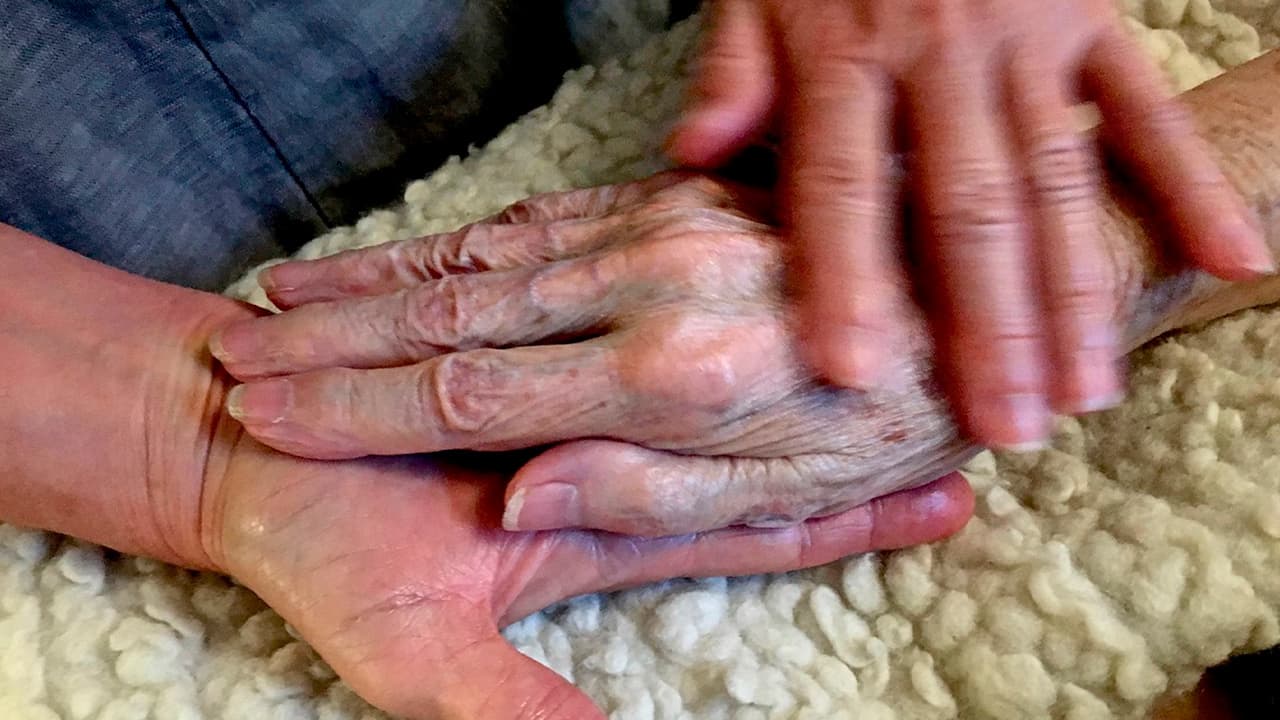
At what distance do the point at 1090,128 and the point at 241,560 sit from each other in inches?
20.7

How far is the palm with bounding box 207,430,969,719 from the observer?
57cm

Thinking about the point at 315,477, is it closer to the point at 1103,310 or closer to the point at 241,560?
the point at 241,560

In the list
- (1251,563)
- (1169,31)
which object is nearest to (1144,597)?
(1251,563)

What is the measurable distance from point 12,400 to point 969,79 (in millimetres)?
555

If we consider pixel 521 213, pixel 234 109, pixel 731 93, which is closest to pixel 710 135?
pixel 731 93

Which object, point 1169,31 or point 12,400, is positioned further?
point 1169,31

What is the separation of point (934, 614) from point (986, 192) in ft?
0.78

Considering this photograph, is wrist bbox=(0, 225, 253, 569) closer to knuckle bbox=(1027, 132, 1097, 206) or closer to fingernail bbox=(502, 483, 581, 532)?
fingernail bbox=(502, 483, 581, 532)

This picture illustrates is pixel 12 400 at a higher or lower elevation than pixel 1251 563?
higher

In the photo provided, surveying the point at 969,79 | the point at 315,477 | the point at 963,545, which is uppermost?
the point at 969,79

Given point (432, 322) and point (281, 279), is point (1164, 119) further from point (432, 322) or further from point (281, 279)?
point (281, 279)

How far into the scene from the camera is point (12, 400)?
0.62m

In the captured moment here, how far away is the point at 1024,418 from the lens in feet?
1.86

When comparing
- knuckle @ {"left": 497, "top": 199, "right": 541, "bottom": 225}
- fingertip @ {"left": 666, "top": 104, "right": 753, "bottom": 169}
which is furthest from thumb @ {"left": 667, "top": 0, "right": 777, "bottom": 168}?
knuckle @ {"left": 497, "top": 199, "right": 541, "bottom": 225}
